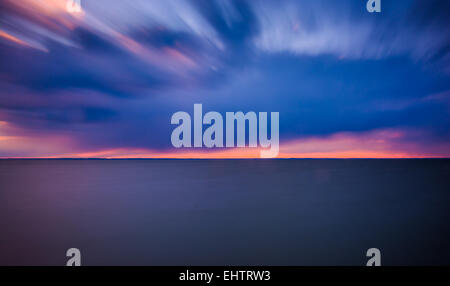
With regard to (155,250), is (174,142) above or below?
above

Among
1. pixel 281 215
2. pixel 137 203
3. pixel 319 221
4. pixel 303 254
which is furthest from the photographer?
pixel 137 203

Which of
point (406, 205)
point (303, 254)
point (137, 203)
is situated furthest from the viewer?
point (137, 203)

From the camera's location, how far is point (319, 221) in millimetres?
4859

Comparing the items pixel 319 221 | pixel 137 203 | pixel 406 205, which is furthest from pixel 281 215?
pixel 137 203

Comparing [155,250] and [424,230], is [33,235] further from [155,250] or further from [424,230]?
[424,230]

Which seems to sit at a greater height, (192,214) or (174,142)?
(174,142)

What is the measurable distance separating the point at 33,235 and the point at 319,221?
19.2ft

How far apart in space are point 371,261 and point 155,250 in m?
3.36

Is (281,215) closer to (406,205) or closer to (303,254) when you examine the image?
(303,254)
